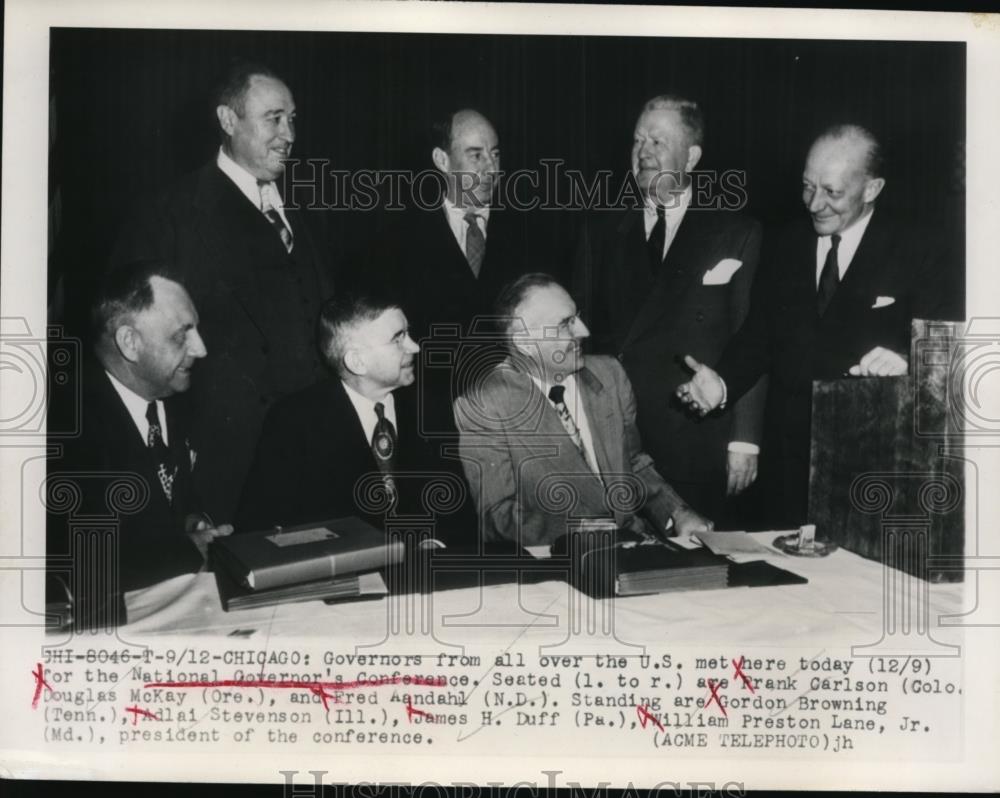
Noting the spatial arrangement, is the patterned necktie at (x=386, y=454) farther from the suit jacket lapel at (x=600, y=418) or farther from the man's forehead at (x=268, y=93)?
the man's forehead at (x=268, y=93)

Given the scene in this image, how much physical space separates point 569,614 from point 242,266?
1.57 metres

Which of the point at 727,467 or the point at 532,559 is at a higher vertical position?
the point at 727,467

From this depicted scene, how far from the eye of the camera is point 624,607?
2.85 meters

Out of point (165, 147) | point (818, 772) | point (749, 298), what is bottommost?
point (818, 772)

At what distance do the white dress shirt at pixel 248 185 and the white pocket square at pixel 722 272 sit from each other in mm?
1419

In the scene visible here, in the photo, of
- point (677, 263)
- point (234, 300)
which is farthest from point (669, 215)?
point (234, 300)

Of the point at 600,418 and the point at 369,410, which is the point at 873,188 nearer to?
the point at 600,418

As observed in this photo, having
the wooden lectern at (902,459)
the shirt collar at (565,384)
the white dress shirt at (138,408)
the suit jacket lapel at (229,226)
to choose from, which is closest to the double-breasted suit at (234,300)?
the suit jacket lapel at (229,226)

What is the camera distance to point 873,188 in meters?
2.93

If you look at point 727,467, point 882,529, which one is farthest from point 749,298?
point 882,529

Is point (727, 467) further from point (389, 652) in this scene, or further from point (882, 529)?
point (389, 652)

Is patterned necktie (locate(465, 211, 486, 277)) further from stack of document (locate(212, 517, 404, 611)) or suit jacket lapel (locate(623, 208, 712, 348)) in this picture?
stack of document (locate(212, 517, 404, 611))

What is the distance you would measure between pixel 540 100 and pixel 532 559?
1.53m

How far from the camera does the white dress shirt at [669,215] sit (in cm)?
292
